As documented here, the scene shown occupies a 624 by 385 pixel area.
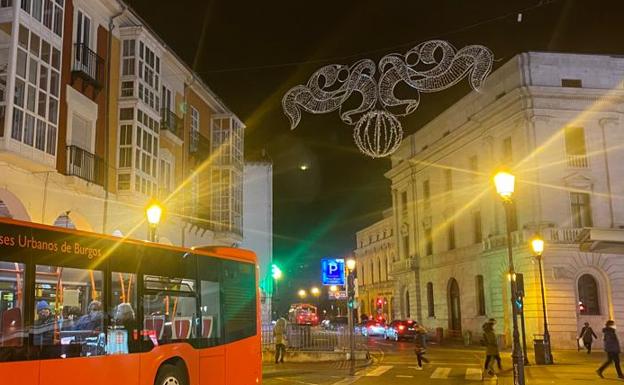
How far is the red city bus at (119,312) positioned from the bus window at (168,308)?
0.06ft

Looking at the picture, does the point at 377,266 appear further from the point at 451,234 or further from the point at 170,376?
the point at 170,376

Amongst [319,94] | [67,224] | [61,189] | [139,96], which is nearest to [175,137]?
[139,96]

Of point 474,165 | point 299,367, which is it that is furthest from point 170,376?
point 474,165

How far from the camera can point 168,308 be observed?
11.8 meters

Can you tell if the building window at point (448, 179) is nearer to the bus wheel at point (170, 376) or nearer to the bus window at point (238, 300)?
the bus window at point (238, 300)

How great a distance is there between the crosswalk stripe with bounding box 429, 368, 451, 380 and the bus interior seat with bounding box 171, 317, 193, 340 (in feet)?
35.6

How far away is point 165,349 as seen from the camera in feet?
37.8

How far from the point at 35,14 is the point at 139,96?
627 centimetres

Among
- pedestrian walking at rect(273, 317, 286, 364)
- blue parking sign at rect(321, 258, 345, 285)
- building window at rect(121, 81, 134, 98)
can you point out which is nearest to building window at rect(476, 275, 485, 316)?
blue parking sign at rect(321, 258, 345, 285)

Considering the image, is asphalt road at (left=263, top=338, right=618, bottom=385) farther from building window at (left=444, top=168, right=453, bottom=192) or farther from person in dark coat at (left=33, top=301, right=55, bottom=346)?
building window at (left=444, top=168, right=453, bottom=192)

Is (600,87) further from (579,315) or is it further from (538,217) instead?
(579,315)

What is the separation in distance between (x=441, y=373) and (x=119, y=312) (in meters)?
14.4

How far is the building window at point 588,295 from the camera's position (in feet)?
123

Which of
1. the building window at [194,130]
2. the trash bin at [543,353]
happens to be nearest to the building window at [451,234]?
the trash bin at [543,353]
